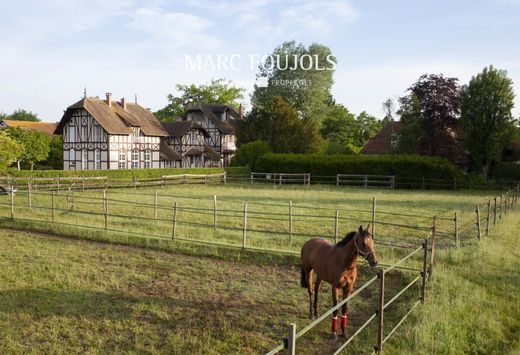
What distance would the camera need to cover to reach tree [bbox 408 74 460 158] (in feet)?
135

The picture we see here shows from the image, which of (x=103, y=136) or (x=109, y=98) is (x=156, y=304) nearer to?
(x=103, y=136)

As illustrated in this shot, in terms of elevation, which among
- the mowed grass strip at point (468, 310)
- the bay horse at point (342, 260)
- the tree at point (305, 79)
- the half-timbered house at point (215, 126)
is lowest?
the mowed grass strip at point (468, 310)

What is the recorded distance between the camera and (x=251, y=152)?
4728cm

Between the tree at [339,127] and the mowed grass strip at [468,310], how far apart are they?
5897 cm

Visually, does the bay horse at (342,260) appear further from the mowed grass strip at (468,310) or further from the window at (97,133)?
the window at (97,133)

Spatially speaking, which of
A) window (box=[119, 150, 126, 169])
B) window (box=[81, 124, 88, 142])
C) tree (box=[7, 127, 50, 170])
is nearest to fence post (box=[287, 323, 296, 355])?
window (box=[119, 150, 126, 169])

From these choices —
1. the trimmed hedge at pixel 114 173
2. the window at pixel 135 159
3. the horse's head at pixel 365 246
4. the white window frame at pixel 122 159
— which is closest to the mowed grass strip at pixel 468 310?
the horse's head at pixel 365 246

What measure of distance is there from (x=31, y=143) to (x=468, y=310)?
1886 inches

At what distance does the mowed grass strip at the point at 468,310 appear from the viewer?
20.5 feet

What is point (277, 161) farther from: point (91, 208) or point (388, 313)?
point (388, 313)

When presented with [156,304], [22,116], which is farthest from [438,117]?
[22,116]

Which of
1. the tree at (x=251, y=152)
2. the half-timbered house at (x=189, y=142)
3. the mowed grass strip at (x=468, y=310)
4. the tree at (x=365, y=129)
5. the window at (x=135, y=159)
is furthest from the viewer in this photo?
the tree at (x=365, y=129)

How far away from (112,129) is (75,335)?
4041 cm

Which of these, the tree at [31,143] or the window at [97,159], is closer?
the tree at [31,143]
